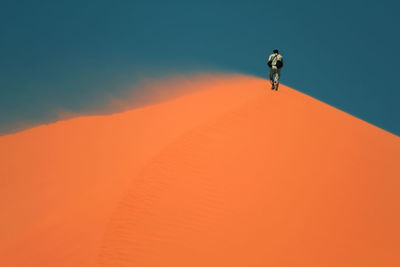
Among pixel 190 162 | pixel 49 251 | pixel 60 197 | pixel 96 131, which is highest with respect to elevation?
pixel 96 131

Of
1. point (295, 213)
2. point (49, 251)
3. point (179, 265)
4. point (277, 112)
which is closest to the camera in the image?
point (179, 265)

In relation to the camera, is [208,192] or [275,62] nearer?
[208,192]

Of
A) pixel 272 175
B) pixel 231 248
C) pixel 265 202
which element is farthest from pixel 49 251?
pixel 272 175

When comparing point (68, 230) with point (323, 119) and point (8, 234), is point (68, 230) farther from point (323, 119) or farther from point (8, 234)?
point (323, 119)

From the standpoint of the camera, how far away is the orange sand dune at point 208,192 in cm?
921

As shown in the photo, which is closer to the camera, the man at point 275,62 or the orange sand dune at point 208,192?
the orange sand dune at point 208,192

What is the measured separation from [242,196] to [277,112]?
500cm

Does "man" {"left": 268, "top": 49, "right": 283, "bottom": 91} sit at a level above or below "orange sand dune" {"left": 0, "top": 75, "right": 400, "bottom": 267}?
above

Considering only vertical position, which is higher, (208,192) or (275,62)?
(275,62)

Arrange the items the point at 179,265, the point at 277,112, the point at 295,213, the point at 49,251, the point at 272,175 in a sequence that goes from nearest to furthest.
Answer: the point at 179,265
the point at 49,251
the point at 295,213
the point at 272,175
the point at 277,112

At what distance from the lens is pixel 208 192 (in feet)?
34.5

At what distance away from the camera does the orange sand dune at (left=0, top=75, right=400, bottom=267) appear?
921 cm

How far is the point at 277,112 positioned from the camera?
14.6m

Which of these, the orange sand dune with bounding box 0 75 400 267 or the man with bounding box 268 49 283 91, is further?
the man with bounding box 268 49 283 91
